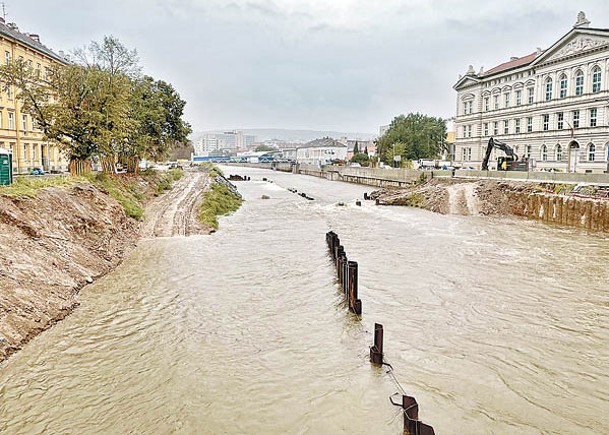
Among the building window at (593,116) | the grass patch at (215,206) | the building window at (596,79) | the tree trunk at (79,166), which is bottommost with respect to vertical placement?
the grass patch at (215,206)

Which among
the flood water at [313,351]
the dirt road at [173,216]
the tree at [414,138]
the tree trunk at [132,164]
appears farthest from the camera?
the tree at [414,138]

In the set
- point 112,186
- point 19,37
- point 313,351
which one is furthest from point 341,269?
point 19,37

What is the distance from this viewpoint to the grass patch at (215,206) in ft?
94.2

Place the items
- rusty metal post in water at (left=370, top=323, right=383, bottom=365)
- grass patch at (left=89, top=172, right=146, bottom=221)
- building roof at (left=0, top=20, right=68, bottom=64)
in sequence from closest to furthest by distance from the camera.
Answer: rusty metal post in water at (left=370, top=323, right=383, bottom=365) → grass patch at (left=89, top=172, right=146, bottom=221) → building roof at (left=0, top=20, right=68, bottom=64)

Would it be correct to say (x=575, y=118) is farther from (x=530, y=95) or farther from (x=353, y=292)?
(x=353, y=292)

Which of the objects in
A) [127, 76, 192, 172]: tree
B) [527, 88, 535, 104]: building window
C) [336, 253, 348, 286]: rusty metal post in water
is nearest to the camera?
[336, 253, 348, 286]: rusty metal post in water

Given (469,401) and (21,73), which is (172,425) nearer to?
(469,401)

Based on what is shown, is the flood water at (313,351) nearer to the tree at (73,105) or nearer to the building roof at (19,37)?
the tree at (73,105)

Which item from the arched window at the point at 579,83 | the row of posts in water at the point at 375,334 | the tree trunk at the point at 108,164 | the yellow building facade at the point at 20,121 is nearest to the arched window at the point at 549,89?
the arched window at the point at 579,83

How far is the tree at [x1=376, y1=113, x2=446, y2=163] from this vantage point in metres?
88.0

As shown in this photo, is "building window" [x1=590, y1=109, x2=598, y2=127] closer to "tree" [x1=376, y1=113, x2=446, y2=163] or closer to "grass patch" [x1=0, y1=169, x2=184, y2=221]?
"tree" [x1=376, y1=113, x2=446, y2=163]

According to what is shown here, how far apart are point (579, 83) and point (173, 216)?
47.3 m

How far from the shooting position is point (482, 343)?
36.2ft

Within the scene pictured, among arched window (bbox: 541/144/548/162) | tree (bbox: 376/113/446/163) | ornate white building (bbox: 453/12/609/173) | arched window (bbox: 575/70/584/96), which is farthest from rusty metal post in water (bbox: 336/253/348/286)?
tree (bbox: 376/113/446/163)
